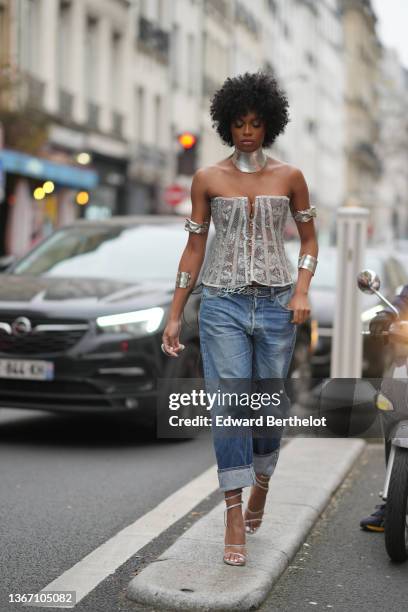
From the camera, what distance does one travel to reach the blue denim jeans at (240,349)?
16.8ft

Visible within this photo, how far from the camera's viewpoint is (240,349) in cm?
511

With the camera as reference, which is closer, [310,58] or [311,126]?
[311,126]

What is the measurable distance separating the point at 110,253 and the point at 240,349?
492 centimetres

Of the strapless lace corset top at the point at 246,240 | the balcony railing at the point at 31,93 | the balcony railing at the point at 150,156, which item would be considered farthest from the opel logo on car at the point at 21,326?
the balcony railing at the point at 150,156

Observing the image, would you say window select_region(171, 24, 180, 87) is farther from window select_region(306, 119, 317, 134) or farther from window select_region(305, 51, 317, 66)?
window select_region(305, 51, 317, 66)

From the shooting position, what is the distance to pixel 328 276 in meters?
14.0

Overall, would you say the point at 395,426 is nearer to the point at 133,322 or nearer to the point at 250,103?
the point at 250,103

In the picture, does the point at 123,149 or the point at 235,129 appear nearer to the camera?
A: the point at 235,129

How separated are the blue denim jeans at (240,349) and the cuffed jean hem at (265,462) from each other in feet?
0.65

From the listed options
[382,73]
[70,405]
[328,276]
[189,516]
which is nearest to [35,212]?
[328,276]

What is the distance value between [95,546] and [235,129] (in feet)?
6.18

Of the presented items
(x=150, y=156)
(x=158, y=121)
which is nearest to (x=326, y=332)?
(x=150, y=156)

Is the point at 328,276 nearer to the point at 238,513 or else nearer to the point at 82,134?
the point at 238,513

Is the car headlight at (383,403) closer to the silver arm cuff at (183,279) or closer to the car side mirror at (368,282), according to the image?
the car side mirror at (368,282)
